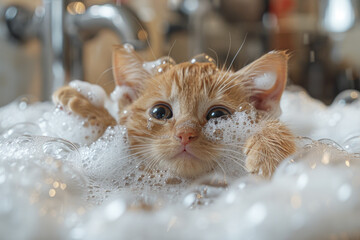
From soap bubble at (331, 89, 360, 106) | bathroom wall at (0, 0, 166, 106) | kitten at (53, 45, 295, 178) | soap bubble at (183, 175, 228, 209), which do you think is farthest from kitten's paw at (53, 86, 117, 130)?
soap bubble at (331, 89, 360, 106)

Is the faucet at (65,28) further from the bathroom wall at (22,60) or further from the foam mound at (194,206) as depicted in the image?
the foam mound at (194,206)

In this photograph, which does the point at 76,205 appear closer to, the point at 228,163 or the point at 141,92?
the point at 228,163

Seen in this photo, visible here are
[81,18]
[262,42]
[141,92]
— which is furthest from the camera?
[262,42]

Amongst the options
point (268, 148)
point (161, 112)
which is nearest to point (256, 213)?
point (268, 148)

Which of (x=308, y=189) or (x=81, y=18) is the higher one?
(x=308, y=189)

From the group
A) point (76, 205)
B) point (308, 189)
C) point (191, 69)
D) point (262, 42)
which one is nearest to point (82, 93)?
point (191, 69)

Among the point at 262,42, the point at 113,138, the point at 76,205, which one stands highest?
the point at 76,205

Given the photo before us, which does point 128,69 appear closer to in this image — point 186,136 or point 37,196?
point 186,136
